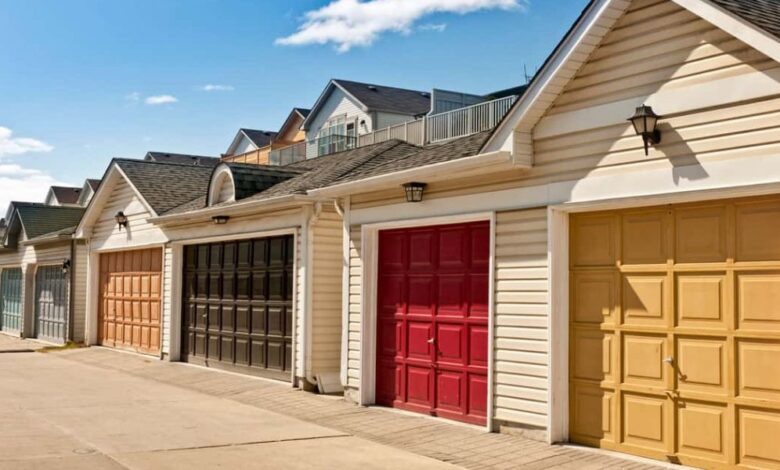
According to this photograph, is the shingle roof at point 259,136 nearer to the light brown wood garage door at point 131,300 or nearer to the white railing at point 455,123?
the white railing at point 455,123

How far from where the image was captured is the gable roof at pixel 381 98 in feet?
136

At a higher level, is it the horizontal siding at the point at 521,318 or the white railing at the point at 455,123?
the white railing at the point at 455,123

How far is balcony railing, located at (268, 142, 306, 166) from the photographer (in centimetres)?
3841

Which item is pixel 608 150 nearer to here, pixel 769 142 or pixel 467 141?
pixel 769 142

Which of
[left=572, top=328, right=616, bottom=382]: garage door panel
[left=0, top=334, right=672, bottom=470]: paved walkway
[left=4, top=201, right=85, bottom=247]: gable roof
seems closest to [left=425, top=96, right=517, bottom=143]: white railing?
[left=4, top=201, right=85, bottom=247]: gable roof

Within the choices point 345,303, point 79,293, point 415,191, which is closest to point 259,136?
point 79,293

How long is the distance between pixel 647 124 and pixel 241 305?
31.3 feet

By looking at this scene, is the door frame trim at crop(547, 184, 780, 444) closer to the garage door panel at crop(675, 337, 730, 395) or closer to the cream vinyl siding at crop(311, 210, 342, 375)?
the garage door panel at crop(675, 337, 730, 395)

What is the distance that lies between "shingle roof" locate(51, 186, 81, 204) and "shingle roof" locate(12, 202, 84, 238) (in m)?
39.6

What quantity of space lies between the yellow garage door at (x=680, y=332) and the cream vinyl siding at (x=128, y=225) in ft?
39.3

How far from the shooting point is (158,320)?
61.3 ft

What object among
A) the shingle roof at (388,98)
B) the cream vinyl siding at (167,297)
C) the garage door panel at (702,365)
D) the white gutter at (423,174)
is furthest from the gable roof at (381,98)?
the garage door panel at (702,365)

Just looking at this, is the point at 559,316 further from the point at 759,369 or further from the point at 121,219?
the point at 121,219

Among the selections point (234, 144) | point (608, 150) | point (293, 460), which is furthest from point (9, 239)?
point (234, 144)
